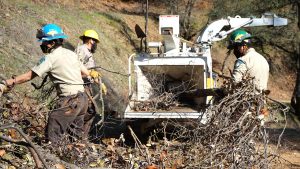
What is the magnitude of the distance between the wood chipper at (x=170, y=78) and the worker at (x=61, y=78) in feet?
6.67

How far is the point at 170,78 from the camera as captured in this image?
1008cm

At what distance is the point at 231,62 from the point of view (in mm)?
31125

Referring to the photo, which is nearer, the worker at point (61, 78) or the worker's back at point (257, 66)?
the worker at point (61, 78)

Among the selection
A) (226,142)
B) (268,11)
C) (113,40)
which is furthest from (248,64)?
(113,40)

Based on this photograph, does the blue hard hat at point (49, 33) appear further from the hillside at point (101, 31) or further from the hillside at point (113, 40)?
the hillside at point (101, 31)

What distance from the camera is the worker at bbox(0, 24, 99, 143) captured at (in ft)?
22.5

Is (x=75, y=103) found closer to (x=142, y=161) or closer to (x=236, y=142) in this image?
(x=142, y=161)

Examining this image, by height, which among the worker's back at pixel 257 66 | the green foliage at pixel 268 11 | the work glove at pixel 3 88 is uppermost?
the green foliage at pixel 268 11

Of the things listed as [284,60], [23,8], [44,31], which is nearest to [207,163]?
[44,31]

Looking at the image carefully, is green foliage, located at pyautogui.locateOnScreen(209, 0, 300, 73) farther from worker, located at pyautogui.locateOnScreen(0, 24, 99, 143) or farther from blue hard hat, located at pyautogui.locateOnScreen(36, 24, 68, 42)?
blue hard hat, located at pyautogui.locateOnScreen(36, 24, 68, 42)

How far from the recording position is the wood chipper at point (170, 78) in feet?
30.3

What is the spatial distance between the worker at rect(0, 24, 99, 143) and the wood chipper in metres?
2.03

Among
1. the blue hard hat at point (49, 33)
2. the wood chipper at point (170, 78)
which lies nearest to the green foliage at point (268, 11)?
the wood chipper at point (170, 78)

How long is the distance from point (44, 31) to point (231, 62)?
2484cm
